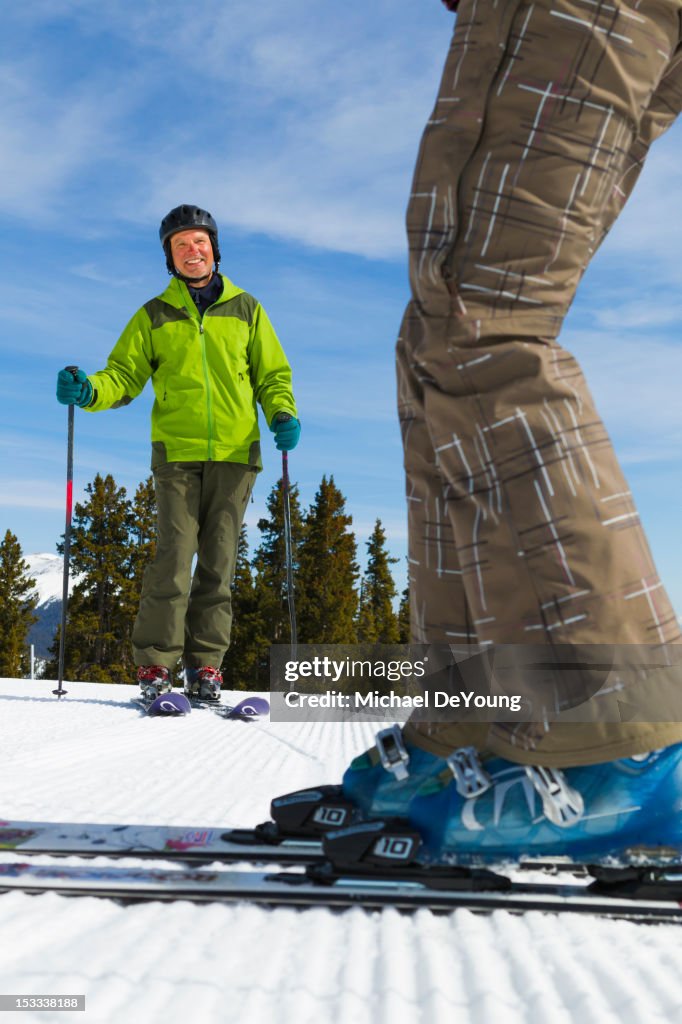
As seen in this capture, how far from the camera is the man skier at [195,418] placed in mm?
A: 3912

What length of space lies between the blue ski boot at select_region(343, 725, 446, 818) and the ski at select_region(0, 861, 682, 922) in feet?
0.40

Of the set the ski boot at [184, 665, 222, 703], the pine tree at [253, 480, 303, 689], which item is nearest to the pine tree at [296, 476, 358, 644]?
the pine tree at [253, 480, 303, 689]

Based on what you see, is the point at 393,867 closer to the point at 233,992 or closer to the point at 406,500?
the point at 233,992

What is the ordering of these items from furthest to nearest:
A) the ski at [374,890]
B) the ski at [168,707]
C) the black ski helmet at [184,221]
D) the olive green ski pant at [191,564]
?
1. the black ski helmet at [184,221]
2. the olive green ski pant at [191,564]
3. the ski at [168,707]
4. the ski at [374,890]

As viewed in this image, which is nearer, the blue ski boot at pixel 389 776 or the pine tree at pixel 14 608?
the blue ski boot at pixel 389 776

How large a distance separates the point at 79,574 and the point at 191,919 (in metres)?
41.6

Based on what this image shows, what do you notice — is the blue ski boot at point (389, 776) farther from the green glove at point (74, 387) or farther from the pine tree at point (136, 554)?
the pine tree at point (136, 554)

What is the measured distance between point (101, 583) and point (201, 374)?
3761cm

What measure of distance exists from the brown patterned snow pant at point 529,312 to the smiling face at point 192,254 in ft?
10.4

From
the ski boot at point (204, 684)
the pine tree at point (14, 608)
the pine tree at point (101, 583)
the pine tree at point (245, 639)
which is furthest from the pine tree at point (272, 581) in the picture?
the ski boot at point (204, 684)

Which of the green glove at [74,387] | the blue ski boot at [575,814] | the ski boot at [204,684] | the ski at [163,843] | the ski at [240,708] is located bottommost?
the ski at [163,843]

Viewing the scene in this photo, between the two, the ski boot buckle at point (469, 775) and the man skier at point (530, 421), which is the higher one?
the man skier at point (530, 421)

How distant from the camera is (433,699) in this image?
125cm

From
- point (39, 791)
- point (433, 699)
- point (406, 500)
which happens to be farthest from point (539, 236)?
point (39, 791)
